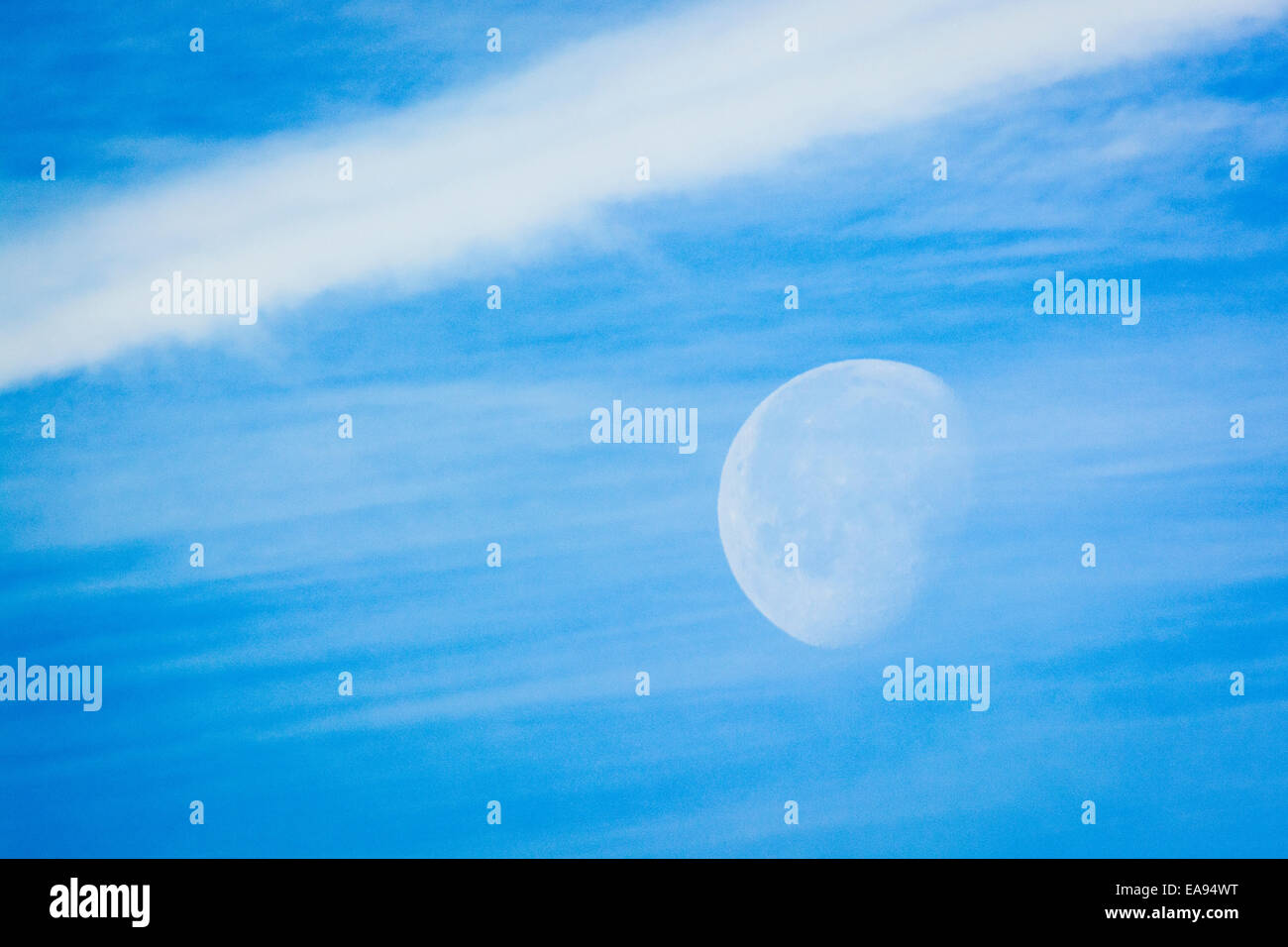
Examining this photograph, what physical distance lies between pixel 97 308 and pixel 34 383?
1.09 ft

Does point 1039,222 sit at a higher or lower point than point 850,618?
higher

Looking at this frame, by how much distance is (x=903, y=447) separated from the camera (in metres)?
4.43

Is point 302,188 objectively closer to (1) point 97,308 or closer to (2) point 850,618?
(1) point 97,308

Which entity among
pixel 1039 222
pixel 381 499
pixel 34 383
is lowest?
pixel 381 499

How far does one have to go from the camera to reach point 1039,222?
4.40 meters
